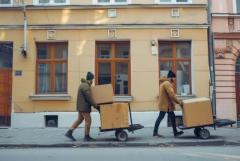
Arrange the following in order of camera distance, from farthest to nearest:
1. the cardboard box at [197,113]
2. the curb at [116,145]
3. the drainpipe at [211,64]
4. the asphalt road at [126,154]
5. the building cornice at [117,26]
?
the building cornice at [117,26], the drainpipe at [211,64], the cardboard box at [197,113], the curb at [116,145], the asphalt road at [126,154]

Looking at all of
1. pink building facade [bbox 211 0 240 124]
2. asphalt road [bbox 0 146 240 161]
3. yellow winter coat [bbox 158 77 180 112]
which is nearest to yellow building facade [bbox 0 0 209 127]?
pink building facade [bbox 211 0 240 124]

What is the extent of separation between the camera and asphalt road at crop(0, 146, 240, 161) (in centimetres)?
916

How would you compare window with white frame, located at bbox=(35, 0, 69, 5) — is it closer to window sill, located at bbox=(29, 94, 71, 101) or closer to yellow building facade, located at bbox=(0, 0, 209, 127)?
yellow building facade, located at bbox=(0, 0, 209, 127)

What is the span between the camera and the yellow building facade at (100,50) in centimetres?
1623

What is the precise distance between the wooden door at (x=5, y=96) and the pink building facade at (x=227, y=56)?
326 inches

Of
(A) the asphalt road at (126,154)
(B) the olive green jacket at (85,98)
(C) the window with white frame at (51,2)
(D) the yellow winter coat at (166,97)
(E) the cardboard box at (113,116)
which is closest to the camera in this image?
(A) the asphalt road at (126,154)

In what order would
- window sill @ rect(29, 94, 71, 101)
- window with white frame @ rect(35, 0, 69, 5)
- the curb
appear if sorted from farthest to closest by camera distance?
window with white frame @ rect(35, 0, 69, 5) → window sill @ rect(29, 94, 71, 101) → the curb

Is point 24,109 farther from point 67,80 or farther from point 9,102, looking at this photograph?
point 67,80

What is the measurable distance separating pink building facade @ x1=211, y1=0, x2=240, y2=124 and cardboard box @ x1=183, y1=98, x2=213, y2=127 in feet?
14.0

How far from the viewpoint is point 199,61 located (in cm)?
1633

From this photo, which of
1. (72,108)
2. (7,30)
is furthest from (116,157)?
(7,30)

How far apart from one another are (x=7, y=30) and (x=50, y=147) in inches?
271

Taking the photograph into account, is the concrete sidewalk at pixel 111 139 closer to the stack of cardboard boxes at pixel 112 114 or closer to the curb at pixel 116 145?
the curb at pixel 116 145

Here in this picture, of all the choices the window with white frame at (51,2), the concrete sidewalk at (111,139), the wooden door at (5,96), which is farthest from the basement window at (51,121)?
the window with white frame at (51,2)
